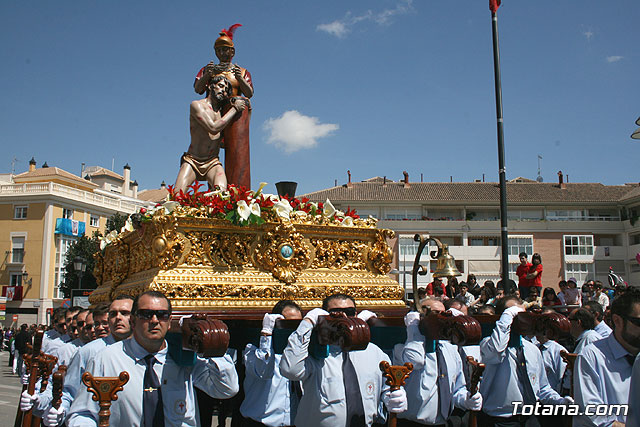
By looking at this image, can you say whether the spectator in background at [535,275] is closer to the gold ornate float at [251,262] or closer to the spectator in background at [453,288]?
the spectator in background at [453,288]

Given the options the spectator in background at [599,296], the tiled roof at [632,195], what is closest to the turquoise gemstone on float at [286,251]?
the spectator in background at [599,296]

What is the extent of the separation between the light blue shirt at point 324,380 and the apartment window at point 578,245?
50.5m

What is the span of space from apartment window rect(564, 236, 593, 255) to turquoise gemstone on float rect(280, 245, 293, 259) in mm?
47973

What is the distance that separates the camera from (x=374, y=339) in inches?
218

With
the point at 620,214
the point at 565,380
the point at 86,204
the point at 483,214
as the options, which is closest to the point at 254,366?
the point at 565,380

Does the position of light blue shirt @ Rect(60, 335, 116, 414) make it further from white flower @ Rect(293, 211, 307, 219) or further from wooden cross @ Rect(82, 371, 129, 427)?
white flower @ Rect(293, 211, 307, 219)

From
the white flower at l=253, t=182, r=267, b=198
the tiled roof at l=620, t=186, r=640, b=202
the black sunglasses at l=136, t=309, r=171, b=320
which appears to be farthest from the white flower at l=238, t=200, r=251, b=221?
the tiled roof at l=620, t=186, r=640, b=202

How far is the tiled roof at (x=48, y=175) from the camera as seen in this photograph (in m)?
52.6

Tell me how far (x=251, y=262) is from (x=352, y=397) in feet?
12.0

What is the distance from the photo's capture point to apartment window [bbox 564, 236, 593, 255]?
5078 centimetres

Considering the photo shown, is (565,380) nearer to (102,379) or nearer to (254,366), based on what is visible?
(254,366)

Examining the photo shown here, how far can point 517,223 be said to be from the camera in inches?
2019

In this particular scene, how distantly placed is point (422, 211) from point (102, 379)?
50550 mm

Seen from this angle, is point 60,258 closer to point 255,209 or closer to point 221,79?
point 221,79
